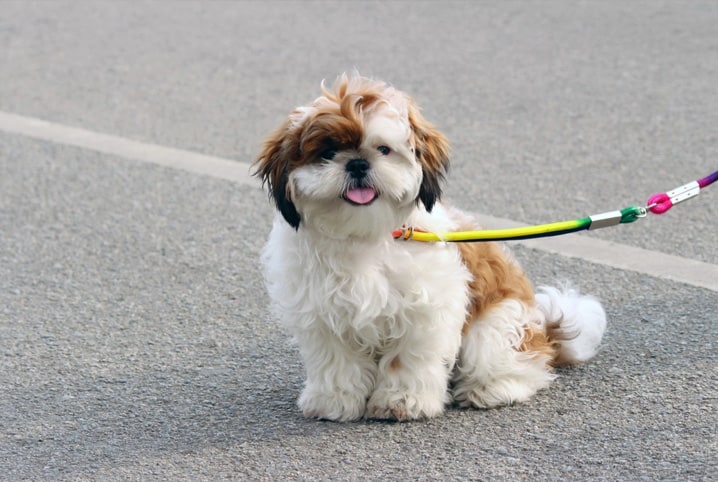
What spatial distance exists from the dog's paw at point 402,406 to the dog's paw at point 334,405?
0.14 feet

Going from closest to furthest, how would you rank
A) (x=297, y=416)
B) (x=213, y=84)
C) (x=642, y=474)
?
(x=642, y=474)
(x=297, y=416)
(x=213, y=84)

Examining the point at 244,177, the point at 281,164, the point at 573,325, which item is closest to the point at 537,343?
the point at 573,325

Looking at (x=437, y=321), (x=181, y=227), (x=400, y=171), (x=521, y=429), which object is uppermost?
(x=400, y=171)

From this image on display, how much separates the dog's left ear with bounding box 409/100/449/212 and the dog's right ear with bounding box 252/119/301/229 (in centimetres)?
38

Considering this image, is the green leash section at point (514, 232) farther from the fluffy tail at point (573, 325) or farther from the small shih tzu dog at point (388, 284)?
the fluffy tail at point (573, 325)

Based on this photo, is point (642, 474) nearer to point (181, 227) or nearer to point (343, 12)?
point (181, 227)

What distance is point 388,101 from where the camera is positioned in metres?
3.52

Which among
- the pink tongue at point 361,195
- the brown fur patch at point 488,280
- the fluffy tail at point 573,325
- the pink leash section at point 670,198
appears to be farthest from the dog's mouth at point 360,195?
the pink leash section at point 670,198

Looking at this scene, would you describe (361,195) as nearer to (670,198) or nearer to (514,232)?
(514,232)

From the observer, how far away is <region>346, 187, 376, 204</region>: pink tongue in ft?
11.5

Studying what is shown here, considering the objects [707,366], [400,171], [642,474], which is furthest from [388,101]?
[707,366]

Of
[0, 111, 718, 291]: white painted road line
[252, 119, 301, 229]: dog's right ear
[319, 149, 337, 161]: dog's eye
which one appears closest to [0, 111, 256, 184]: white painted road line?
[0, 111, 718, 291]: white painted road line

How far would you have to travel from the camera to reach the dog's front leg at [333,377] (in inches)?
154

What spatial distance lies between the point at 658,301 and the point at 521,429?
→ 52.1 inches
